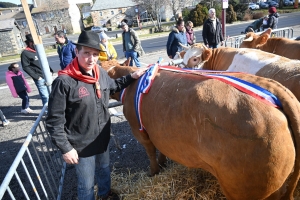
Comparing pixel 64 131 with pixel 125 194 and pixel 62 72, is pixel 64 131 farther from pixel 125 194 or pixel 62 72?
pixel 125 194

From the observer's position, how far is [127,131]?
205 inches

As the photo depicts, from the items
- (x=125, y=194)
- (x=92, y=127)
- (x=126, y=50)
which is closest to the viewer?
(x=92, y=127)

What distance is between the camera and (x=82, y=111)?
7.74 feet

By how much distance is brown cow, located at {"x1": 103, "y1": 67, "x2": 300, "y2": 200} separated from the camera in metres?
1.68

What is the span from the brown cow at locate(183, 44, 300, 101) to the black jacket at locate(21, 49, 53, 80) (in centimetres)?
480

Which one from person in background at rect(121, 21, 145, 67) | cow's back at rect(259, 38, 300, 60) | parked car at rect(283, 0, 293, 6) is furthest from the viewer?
parked car at rect(283, 0, 293, 6)

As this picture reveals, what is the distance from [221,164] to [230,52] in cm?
235

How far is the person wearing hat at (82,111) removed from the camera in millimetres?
2197

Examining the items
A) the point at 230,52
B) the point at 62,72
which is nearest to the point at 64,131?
the point at 62,72

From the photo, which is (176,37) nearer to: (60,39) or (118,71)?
(60,39)

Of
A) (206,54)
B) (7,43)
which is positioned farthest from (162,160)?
(7,43)

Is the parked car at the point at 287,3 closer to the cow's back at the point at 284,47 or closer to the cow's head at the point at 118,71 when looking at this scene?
the cow's back at the point at 284,47

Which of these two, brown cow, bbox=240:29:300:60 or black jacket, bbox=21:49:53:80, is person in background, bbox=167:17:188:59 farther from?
black jacket, bbox=21:49:53:80

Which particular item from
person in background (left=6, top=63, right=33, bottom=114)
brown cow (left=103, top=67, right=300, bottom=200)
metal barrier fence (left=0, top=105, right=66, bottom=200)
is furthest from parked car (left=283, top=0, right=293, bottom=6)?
metal barrier fence (left=0, top=105, right=66, bottom=200)
